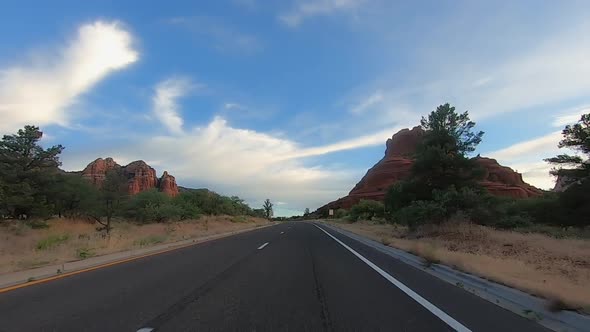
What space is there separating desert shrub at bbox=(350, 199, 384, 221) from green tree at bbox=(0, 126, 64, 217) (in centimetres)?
5475

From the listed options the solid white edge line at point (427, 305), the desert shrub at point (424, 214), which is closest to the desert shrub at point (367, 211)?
the desert shrub at point (424, 214)

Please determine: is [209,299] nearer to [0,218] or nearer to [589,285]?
[589,285]

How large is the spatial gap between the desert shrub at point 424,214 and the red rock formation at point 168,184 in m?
107

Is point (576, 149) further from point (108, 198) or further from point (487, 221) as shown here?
point (108, 198)

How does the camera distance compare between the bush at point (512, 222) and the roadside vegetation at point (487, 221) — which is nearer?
the roadside vegetation at point (487, 221)

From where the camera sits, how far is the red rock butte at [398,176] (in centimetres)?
12394

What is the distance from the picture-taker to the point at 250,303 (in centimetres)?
832

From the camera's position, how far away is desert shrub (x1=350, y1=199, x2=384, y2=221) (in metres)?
85.1

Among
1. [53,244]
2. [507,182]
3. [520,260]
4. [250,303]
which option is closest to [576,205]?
[520,260]

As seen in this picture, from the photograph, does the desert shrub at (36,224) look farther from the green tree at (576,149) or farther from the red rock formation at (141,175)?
the red rock formation at (141,175)

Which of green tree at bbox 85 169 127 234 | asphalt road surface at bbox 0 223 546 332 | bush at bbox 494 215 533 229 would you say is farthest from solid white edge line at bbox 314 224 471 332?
green tree at bbox 85 169 127 234

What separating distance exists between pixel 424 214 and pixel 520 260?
14204 mm

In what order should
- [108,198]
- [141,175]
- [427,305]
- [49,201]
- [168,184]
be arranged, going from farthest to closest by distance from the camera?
1. [168,184]
2. [141,175]
3. [108,198]
4. [49,201]
5. [427,305]

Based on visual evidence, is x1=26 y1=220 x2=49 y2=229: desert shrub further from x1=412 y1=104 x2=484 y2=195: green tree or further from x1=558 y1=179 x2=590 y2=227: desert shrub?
x1=558 y1=179 x2=590 y2=227: desert shrub
